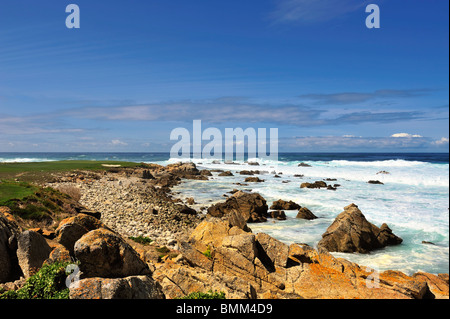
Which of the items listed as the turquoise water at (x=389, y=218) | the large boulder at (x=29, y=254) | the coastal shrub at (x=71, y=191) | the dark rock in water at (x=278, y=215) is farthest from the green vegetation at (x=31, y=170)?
Answer: the large boulder at (x=29, y=254)

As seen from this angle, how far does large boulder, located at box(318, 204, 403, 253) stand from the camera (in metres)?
22.5

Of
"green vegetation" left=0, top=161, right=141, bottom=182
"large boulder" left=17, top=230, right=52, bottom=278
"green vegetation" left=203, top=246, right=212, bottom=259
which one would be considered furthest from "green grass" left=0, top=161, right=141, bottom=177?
"green vegetation" left=203, top=246, right=212, bottom=259

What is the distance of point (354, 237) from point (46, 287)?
21921mm

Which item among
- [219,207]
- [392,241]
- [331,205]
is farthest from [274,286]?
[331,205]

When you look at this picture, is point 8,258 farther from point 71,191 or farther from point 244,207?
point 71,191

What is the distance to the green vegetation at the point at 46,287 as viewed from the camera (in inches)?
347

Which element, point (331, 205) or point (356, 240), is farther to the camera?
point (331, 205)

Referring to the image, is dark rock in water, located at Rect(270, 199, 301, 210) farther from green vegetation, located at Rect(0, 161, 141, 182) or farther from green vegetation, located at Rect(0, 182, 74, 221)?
green vegetation, located at Rect(0, 161, 141, 182)

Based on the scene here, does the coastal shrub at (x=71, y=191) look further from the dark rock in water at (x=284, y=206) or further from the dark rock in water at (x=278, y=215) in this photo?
the dark rock in water at (x=284, y=206)

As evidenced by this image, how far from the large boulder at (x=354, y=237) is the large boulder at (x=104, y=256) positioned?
17.3 meters

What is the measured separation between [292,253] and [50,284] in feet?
37.2

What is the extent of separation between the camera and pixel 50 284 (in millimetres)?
9070
